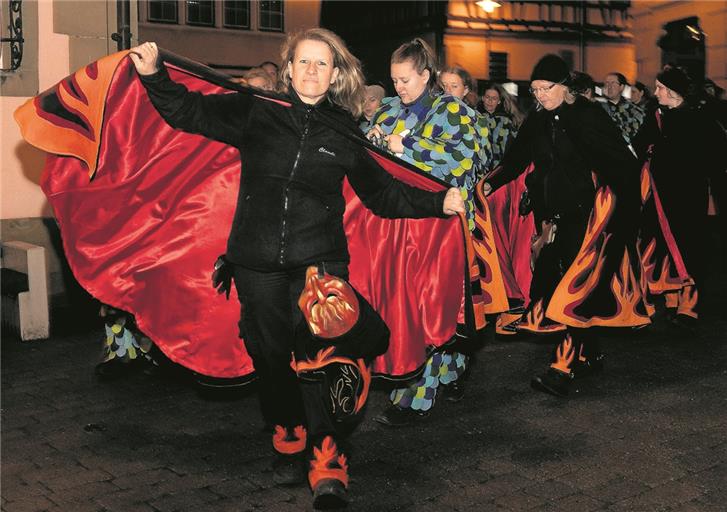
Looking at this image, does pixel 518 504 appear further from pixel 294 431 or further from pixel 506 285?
pixel 506 285

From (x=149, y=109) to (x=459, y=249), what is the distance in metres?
1.65

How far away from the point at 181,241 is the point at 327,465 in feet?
4.21

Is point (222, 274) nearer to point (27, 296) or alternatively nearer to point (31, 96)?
point (27, 296)

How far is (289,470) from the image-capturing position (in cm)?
450

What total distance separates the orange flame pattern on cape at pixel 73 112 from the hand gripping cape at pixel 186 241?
0.47 ft

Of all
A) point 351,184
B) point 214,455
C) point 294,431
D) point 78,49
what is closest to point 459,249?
point 351,184

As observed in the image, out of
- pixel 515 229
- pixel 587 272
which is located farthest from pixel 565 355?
pixel 515 229

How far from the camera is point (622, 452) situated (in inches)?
195

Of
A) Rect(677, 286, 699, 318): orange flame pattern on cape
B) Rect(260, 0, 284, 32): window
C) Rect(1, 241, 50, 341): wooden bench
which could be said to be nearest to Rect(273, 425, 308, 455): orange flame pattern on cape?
Rect(1, 241, 50, 341): wooden bench

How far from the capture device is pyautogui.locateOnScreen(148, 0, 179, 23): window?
30.3 metres

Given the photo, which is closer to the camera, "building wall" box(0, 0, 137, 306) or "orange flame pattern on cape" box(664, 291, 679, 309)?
"orange flame pattern on cape" box(664, 291, 679, 309)

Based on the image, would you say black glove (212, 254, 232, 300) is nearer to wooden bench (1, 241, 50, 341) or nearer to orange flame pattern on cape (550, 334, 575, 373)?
orange flame pattern on cape (550, 334, 575, 373)

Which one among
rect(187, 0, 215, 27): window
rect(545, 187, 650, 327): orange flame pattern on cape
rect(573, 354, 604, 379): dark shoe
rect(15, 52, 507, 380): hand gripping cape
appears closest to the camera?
rect(15, 52, 507, 380): hand gripping cape

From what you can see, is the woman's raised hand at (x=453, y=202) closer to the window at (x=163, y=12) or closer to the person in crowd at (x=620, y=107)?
the person in crowd at (x=620, y=107)
